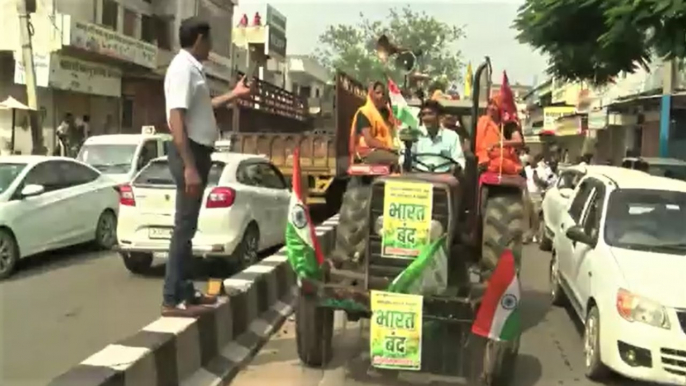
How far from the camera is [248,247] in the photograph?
1088 centimetres

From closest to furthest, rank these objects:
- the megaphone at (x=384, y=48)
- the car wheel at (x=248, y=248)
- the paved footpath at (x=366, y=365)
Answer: the paved footpath at (x=366, y=365) < the car wheel at (x=248, y=248) < the megaphone at (x=384, y=48)

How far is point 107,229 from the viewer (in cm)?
1341

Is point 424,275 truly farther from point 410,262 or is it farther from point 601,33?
point 601,33

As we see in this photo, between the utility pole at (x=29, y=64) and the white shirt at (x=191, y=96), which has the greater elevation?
the utility pole at (x=29, y=64)

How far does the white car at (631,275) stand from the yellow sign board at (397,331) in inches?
62.9

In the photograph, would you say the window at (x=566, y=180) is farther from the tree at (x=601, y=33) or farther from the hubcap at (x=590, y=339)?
the hubcap at (x=590, y=339)

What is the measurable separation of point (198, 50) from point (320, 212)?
11310 mm

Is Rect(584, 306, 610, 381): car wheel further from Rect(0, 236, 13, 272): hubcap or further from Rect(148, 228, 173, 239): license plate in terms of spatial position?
Rect(0, 236, 13, 272): hubcap

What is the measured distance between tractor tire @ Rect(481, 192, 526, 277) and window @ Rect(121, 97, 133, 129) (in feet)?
97.0

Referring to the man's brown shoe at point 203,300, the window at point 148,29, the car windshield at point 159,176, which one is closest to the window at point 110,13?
the window at point 148,29

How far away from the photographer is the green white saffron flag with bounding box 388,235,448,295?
5828 mm

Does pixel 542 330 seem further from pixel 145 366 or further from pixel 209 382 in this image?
pixel 145 366

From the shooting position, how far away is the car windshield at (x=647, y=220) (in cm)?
720

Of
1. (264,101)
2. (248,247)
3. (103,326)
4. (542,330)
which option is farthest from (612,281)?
(264,101)
